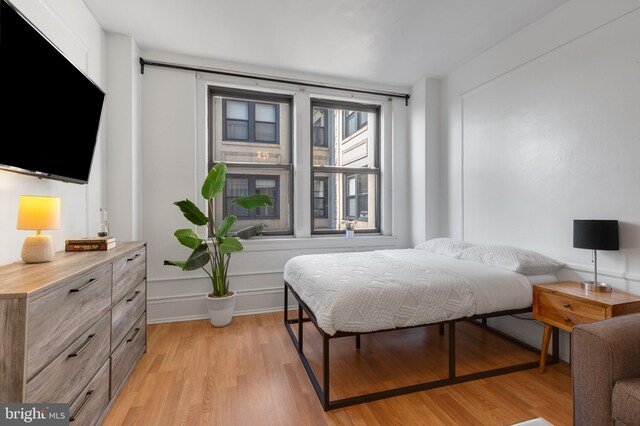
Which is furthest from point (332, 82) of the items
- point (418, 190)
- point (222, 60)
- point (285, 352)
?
point (285, 352)

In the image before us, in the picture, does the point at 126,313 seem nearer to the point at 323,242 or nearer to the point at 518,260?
the point at 323,242

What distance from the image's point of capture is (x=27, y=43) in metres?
1.37

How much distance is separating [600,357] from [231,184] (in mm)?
3337

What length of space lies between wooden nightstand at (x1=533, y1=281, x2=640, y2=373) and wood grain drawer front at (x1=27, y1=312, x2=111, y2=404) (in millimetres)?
2750

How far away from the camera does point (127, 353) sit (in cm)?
197

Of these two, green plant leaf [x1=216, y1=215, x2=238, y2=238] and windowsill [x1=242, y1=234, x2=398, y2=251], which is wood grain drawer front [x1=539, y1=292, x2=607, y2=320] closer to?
windowsill [x1=242, y1=234, x2=398, y2=251]

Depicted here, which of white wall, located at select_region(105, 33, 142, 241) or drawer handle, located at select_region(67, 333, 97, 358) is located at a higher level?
white wall, located at select_region(105, 33, 142, 241)

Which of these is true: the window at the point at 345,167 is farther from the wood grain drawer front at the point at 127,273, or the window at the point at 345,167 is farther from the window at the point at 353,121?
the wood grain drawer front at the point at 127,273

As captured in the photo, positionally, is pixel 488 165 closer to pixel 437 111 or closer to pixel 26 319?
pixel 437 111

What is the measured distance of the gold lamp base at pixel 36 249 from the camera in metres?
1.47

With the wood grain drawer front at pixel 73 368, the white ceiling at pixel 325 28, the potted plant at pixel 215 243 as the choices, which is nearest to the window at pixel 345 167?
the white ceiling at pixel 325 28

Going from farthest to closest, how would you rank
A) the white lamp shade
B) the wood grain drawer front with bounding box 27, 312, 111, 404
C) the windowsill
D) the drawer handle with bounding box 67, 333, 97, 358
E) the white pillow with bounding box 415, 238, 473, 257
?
the windowsill, the white pillow with bounding box 415, 238, 473, 257, the white lamp shade, the drawer handle with bounding box 67, 333, 97, 358, the wood grain drawer front with bounding box 27, 312, 111, 404

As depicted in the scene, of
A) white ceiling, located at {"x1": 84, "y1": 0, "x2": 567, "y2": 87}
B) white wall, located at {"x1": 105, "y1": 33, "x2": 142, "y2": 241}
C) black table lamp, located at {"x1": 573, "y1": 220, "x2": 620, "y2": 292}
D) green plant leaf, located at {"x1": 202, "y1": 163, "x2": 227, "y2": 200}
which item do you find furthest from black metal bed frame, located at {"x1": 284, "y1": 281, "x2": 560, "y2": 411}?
white ceiling, located at {"x1": 84, "y1": 0, "x2": 567, "y2": 87}

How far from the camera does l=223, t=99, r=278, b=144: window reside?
11.5 ft
